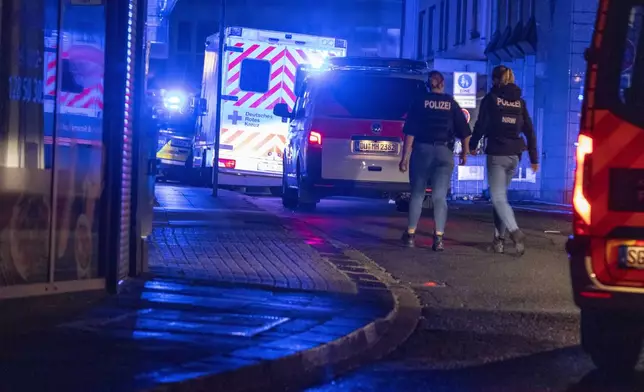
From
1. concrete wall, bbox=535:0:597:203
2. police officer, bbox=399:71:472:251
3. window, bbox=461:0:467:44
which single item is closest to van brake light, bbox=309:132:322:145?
police officer, bbox=399:71:472:251

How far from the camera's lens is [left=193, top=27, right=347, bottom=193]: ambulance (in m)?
22.9

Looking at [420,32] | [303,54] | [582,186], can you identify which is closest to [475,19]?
[420,32]

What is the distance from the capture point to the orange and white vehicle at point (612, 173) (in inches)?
213

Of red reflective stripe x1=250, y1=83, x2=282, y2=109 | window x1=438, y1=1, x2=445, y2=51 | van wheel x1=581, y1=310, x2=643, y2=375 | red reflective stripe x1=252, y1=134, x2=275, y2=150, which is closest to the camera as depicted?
van wheel x1=581, y1=310, x2=643, y2=375

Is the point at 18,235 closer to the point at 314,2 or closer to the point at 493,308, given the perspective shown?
the point at 493,308

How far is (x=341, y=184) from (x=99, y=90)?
8276mm

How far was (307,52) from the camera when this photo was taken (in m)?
23.1

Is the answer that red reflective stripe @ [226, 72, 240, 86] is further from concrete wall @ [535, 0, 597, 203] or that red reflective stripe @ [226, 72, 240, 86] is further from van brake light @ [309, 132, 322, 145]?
van brake light @ [309, 132, 322, 145]

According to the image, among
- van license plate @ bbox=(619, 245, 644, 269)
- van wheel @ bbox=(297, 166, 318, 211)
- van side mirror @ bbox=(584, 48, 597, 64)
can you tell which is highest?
van side mirror @ bbox=(584, 48, 597, 64)

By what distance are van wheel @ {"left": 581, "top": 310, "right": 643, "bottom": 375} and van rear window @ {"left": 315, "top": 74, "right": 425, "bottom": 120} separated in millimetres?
10018

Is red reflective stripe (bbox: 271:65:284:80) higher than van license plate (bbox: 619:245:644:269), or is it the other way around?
red reflective stripe (bbox: 271:65:284:80)

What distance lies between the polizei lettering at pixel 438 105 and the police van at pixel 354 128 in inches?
163

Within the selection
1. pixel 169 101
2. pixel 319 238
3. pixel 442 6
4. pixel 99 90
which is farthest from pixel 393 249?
pixel 442 6

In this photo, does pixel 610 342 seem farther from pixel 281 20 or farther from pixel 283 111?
pixel 281 20
